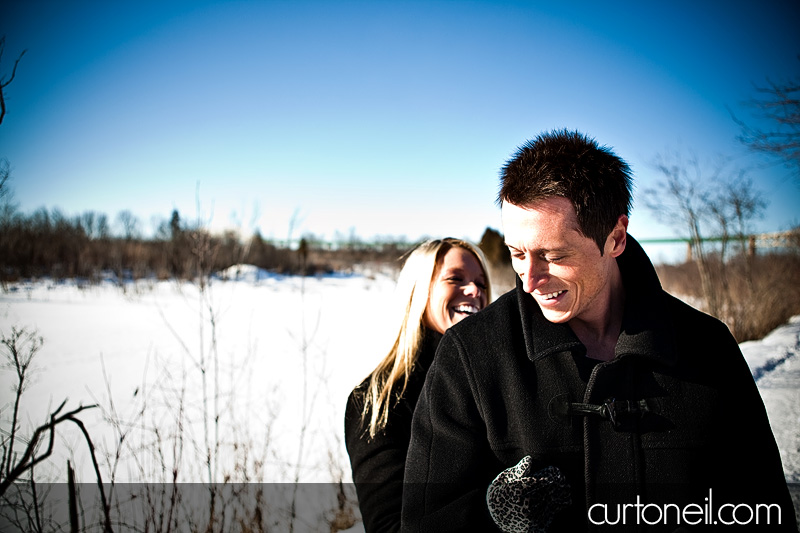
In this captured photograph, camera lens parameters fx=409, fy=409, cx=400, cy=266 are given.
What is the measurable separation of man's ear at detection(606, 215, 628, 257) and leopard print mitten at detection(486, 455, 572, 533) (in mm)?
816

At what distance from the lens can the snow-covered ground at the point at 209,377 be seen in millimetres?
3881

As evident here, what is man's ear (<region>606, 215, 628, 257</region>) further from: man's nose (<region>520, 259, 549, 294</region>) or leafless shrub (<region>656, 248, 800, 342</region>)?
leafless shrub (<region>656, 248, 800, 342</region>)

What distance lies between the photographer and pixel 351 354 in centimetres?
879

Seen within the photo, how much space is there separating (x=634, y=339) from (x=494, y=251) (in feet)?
47.2

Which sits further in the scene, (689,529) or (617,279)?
(617,279)

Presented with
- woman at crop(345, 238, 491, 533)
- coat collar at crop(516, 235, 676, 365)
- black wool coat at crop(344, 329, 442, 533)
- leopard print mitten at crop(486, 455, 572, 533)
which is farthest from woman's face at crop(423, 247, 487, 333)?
leopard print mitten at crop(486, 455, 572, 533)

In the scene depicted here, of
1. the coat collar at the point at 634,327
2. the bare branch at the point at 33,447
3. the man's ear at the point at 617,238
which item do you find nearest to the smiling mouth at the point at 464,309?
the coat collar at the point at 634,327

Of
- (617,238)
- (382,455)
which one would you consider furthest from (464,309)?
(617,238)

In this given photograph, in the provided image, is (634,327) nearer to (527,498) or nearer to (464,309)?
(527,498)

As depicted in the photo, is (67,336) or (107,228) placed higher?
(107,228)

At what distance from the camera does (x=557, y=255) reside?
1416 millimetres

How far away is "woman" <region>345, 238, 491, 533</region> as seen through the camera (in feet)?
6.25

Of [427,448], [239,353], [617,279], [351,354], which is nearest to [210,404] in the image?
[239,353]

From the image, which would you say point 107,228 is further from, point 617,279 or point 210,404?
point 617,279
